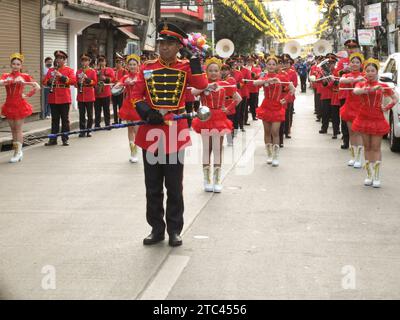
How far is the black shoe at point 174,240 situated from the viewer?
21.9 feet

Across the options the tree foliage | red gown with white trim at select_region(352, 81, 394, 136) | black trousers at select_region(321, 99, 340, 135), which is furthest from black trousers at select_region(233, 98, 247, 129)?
the tree foliage

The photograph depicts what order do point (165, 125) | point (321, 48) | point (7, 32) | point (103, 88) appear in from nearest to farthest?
point (165, 125)
point (103, 88)
point (7, 32)
point (321, 48)

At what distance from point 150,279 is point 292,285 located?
1.10 metres

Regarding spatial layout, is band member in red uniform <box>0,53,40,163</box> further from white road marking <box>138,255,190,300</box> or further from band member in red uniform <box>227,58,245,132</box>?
white road marking <box>138,255,190,300</box>

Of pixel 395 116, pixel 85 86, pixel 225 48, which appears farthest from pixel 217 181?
pixel 225 48

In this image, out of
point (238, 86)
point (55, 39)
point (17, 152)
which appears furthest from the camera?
point (55, 39)

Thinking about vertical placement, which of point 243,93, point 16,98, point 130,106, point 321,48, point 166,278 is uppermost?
point 321,48

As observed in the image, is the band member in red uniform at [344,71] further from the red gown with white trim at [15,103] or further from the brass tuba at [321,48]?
the brass tuba at [321,48]

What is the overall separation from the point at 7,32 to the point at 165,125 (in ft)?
42.1

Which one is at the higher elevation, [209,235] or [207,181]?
[207,181]

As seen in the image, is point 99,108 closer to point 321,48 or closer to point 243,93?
point 243,93

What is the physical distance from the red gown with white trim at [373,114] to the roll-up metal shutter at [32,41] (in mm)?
11521

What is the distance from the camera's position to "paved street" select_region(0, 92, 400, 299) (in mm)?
5418

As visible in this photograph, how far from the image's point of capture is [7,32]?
59.8ft
